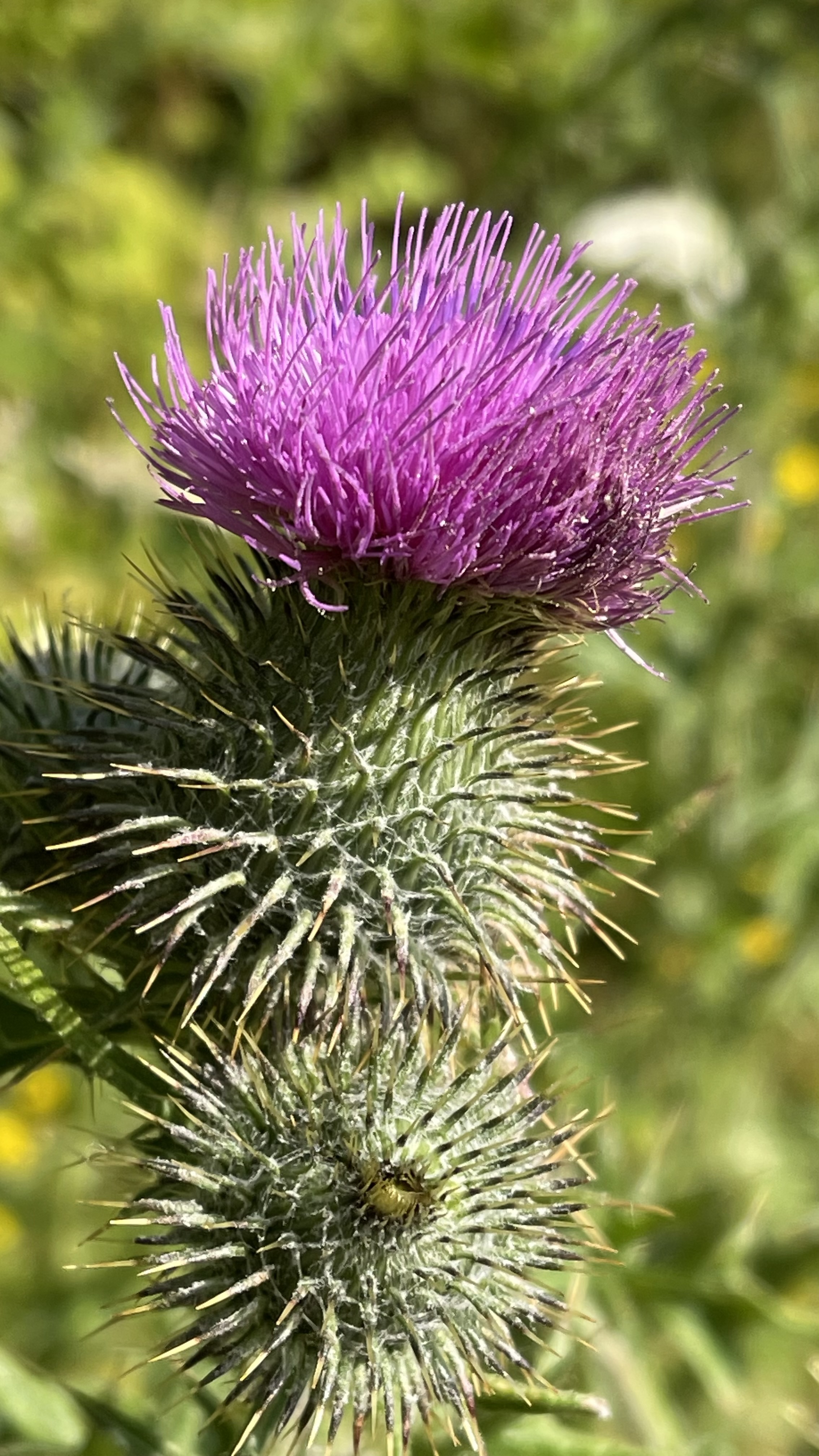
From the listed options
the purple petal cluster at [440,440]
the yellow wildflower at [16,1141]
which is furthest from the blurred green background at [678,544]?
the purple petal cluster at [440,440]

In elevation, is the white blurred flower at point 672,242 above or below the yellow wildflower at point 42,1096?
above

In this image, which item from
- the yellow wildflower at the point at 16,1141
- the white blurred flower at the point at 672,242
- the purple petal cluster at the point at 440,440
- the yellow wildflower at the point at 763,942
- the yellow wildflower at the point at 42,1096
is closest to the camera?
the purple petal cluster at the point at 440,440

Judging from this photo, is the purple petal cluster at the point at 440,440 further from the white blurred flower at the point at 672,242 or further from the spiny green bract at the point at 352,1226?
the white blurred flower at the point at 672,242

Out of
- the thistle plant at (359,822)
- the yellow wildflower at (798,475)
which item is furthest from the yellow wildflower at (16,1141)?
the yellow wildflower at (798,475)

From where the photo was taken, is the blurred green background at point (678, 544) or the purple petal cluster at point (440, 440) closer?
the purple petal cluster at point (440, 440)

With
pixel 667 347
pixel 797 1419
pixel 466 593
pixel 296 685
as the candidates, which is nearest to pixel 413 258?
pixel 667 347

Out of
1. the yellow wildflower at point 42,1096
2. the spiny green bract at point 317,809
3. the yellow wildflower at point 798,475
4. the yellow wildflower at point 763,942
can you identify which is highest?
the yellow wildflower at point 798,475

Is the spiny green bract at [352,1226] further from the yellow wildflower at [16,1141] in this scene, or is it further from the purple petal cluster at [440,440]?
the yellow wildflower at [16,1141]

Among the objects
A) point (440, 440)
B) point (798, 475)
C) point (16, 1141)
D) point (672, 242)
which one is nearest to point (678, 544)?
point (798, 475)

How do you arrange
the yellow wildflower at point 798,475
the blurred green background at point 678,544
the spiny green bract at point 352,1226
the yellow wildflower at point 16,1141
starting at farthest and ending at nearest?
the yellow wildflower at point 798,475
the yellow wildflower at point 16,1141
the blurred green background at point 678,544
the spiny green bract at point 352,1226
